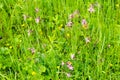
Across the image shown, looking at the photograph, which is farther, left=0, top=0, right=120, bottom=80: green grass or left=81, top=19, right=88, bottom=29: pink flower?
left=81, top=19, right=88, bottom=29: pink flower

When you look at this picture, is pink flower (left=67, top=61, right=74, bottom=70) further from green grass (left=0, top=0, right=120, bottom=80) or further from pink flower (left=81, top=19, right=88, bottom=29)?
pink flower (left=81, top=19, right=88, bottom=29)

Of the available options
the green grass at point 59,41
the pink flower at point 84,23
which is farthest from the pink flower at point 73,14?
the pink flower at point 84,23

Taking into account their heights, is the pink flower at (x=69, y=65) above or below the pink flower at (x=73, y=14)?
below

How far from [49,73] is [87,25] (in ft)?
1.92

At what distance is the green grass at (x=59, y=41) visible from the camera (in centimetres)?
226

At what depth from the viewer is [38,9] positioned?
282 centimetres

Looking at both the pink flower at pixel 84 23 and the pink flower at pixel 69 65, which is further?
the pink flower at pixel 84 23

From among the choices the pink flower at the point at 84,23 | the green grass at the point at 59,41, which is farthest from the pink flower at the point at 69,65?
the pink flower at the point at 84,23

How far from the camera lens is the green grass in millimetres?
2258

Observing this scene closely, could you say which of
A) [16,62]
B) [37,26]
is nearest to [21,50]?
[16,62]

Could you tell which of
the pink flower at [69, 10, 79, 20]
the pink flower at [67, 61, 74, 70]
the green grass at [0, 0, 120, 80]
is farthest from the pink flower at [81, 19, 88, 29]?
the pink flower at [67, 61, 74, 70]

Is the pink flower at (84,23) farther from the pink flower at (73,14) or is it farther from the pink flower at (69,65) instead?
the pink flower at (69,65)

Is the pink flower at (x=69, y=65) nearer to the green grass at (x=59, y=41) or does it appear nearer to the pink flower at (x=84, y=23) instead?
the green grass at (x=59, y=41)

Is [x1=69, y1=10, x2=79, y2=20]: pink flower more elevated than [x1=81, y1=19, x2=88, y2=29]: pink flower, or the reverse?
[x1=69, y1=10, x2=79, y2=20]: pink flower
